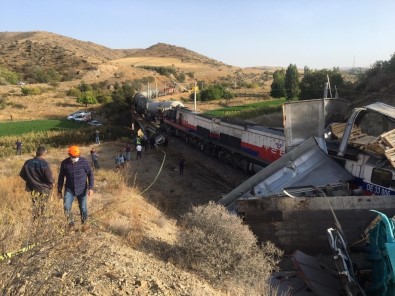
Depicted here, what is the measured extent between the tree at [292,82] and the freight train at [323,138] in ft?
126

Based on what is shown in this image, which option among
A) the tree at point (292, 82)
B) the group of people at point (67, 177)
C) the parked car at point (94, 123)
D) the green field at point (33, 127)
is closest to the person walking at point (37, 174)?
the group of people at point (67, 177)

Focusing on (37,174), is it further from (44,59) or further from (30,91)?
(44,59)

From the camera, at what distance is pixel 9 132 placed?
36812mm

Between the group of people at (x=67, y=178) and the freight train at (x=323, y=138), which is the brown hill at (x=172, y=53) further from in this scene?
the group of people at (x=67, y=178)

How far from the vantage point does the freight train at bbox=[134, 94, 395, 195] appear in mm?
9648

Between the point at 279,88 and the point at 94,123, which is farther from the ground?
the point at 279,88

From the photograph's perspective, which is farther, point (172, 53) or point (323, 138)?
point (172, 53)

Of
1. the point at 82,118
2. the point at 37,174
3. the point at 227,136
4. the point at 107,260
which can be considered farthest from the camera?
the point at 82,118

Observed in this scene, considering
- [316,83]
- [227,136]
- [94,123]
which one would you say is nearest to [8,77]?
[94,123]

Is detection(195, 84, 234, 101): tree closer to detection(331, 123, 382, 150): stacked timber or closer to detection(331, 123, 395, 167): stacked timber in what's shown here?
detection(331, 123, 382, 150): stacked timber

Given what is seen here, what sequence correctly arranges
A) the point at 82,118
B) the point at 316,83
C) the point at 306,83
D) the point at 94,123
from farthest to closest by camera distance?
the point at 82,118
the point at 306,83
the point at 316,83
the point at 94,123

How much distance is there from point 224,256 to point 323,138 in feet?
25.3

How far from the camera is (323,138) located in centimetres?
1233

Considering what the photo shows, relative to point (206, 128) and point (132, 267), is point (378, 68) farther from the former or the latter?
point (132, 267)
